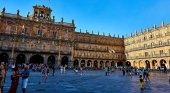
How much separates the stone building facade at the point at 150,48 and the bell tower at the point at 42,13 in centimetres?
3295

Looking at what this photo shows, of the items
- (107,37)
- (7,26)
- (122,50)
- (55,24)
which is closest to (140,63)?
(122,50)

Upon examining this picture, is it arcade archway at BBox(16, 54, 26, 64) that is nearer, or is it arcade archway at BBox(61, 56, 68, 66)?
arcade archway at BBox(16, 54, 26, 64)

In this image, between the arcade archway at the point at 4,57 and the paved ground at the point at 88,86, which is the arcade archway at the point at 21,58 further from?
the paved ground at the point at 88,86

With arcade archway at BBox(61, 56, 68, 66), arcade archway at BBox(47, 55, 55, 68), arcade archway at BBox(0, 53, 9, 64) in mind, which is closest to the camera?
arcade archway at BBox(0, 53, 9, 64)

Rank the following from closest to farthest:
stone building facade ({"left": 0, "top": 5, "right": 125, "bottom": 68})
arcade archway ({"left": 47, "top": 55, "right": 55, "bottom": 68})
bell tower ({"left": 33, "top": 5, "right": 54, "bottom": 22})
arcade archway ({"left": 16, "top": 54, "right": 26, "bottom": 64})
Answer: stone building facade ({"left": 0, "top": 5, "right": 125, "bottom": 68}) → arcade archway ({"left": 16, "top": 54, "right": 26, "bottom": 64}) → arcade archway ({"left": 47, "top": 55, "right": 55, "bottom": 68}) → bell tower ({"left": 33, "top": 5, "right": 54, "bottom": 22})

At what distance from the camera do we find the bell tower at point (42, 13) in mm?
58281

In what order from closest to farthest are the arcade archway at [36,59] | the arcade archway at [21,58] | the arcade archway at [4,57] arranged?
the arcade archway at [4,57] → the arcade archway at [21,58] → the arcade archway at [36,59]

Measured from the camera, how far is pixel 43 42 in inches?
2258

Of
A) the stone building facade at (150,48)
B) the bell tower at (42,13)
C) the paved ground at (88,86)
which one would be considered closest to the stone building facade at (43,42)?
the bell tower at (42,13)

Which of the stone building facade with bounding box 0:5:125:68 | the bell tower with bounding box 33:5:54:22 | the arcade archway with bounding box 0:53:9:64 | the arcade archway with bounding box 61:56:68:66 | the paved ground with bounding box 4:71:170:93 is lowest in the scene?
the paved ground with bounding box 4:71:170:93

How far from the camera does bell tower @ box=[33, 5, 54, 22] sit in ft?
191

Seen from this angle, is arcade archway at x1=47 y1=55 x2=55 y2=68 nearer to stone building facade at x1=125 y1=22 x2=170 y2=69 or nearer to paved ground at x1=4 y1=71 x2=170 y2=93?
stone building facade at x1=125 y1=22 x2=170 y2=69

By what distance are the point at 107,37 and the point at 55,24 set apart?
2456cm

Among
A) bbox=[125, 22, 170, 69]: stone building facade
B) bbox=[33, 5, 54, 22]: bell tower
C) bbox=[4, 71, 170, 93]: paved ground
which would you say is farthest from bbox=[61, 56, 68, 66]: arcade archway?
bbox=[4, 71, 170, 93]: paved ground
